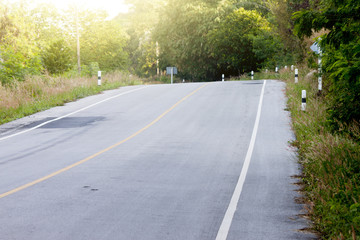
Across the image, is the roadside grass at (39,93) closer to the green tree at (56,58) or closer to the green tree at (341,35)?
the green tree at (341,35)

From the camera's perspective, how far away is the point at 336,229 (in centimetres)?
526

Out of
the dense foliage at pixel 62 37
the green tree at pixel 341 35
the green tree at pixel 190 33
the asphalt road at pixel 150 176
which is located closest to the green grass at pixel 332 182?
the asphalt road at pixel 150 176

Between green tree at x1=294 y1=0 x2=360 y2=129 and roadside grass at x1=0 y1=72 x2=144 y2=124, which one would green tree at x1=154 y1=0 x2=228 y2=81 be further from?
green tree at x1=294 y1=0 x2=360 y2=129

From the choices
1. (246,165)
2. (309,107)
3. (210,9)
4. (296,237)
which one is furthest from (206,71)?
(296,237)

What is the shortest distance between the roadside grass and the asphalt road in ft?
3.89

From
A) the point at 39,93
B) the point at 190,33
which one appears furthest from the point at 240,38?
the point at 39,93

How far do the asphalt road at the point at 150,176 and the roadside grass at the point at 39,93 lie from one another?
1.19 metres

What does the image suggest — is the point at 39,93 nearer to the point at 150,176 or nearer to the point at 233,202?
the point at 150,176

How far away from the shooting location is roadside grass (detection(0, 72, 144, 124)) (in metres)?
18.1

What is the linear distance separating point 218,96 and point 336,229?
1692cm

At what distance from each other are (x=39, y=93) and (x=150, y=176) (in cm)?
1472

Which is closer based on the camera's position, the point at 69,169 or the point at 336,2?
the point at 336,2

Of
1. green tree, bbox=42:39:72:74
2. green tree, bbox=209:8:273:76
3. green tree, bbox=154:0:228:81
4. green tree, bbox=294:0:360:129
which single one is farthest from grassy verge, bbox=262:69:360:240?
green tree, bbox=154:0:228:81

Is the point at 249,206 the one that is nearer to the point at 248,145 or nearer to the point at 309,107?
the point at 248,145
